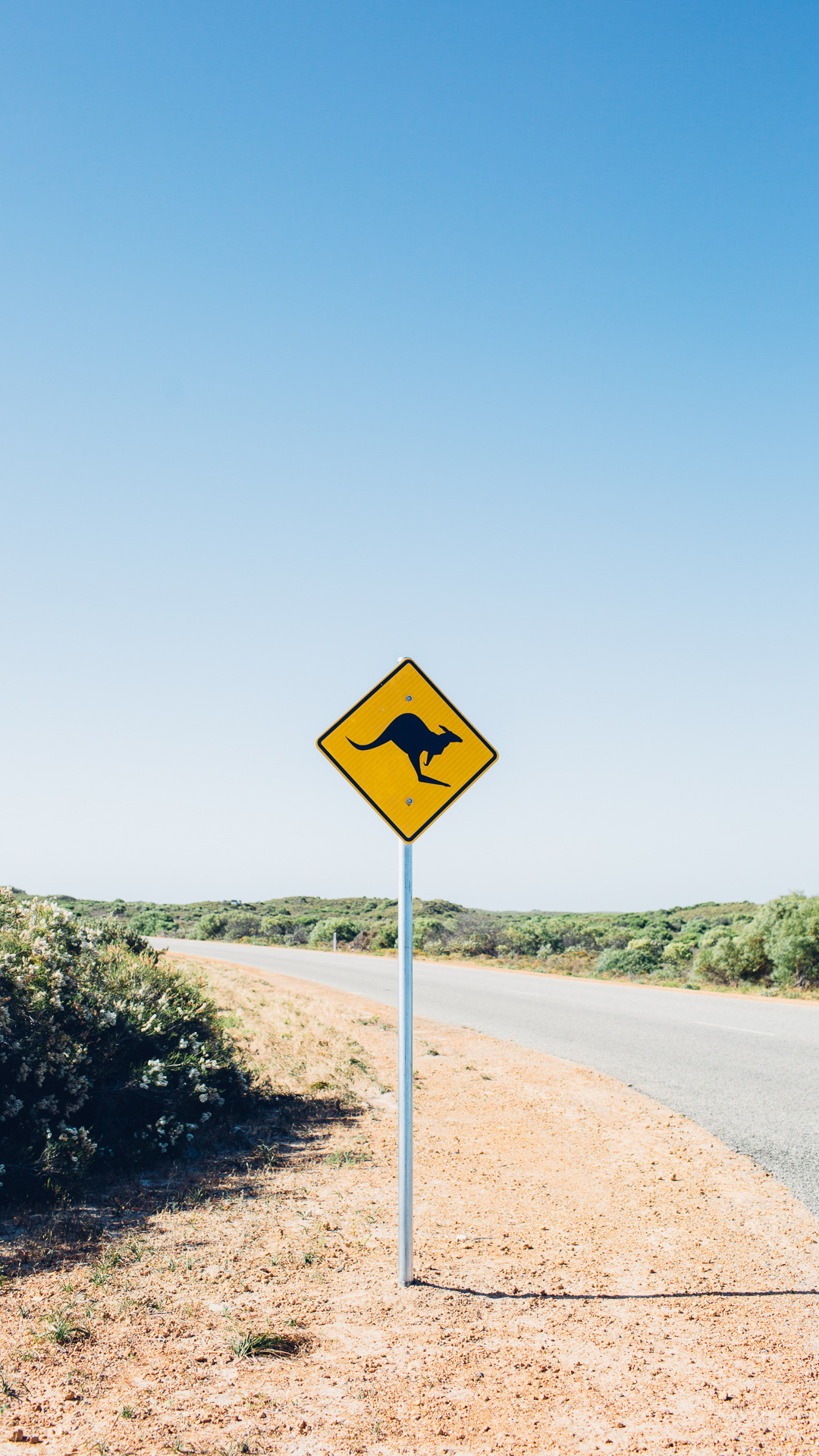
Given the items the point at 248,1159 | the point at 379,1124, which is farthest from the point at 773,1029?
the point at 248,1159

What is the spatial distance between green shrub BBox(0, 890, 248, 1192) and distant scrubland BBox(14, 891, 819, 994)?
117 centimetres

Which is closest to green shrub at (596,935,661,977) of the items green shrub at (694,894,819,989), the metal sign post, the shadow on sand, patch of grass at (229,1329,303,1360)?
green shrub at (694,894,819,989)

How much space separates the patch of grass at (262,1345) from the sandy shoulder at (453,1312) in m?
0.05

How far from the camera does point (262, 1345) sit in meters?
3.96

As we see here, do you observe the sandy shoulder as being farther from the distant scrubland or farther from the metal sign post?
the distant scrubland

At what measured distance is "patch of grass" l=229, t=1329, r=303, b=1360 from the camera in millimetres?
3912

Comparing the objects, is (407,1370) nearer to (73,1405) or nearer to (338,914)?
(73,1405)

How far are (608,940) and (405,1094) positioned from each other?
33789 millimetres

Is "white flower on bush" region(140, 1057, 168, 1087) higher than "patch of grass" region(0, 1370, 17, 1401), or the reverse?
"white flower on bush" region(140, 1057, 168, 1087)

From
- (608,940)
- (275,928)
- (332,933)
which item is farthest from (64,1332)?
(275,928)

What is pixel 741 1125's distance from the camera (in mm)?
7863

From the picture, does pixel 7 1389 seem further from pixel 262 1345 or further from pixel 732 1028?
pixel 732 1028

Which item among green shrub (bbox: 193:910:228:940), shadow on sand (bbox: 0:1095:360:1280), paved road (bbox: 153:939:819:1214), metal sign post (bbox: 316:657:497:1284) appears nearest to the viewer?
metal sign post (bbox: 316:657:497:1284)

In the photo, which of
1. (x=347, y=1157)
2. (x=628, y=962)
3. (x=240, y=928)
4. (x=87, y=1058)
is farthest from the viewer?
(x=240, y=928)
